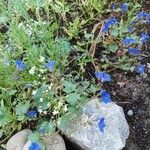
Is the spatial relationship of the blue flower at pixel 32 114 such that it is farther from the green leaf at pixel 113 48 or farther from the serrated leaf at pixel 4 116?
the green leaf at pixel 113 48

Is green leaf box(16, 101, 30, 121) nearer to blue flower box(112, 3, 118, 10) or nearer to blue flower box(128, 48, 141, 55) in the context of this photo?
blue flower box(128, 48, 141, 55)

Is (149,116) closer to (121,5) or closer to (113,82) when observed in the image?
(113,82)

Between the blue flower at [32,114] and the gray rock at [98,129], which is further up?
the blue flower at [32,114]

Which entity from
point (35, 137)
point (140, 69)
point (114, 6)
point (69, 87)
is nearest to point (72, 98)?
point (69, 87)

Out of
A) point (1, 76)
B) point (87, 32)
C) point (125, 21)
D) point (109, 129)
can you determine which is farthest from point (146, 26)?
point (1, 76)

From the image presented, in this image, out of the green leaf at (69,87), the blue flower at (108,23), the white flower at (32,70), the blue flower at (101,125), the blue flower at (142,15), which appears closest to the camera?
the blue flower at (101,125)

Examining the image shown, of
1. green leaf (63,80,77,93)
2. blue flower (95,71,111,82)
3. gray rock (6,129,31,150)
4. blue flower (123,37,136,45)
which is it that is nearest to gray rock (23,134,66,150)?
gray rock (6,129,31,150)

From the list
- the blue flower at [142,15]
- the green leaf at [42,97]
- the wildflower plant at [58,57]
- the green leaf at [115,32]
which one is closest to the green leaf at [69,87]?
the wildflower plant at [58,57]
